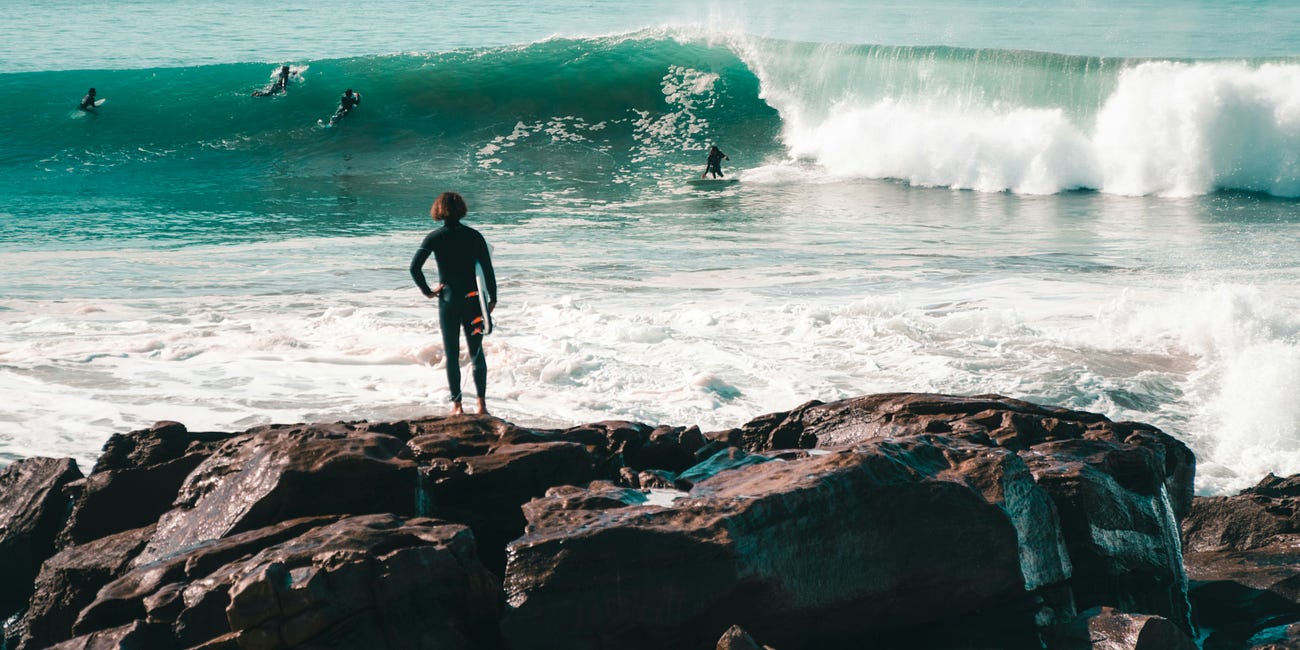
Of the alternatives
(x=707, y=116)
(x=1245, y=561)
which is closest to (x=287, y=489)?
(x=1245, y=561)

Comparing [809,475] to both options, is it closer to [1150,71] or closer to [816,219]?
[816,219]

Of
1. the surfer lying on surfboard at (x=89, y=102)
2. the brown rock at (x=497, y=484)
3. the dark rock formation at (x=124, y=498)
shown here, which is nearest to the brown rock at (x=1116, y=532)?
the brown rock at (x=497, y=484)

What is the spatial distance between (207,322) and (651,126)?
17140 millimetres

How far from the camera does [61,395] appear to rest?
7.98 m

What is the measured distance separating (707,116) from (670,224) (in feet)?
34.1

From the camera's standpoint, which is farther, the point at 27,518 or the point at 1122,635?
the point at 27,518

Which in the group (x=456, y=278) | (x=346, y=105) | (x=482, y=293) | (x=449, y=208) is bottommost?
(x=346, y=105)

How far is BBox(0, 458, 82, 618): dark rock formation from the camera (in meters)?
4.81

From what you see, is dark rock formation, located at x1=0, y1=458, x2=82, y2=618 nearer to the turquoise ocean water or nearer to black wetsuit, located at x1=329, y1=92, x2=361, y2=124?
the turquoise ocean water

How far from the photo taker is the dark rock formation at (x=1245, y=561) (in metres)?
4.98

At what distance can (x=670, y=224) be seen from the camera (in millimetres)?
17312

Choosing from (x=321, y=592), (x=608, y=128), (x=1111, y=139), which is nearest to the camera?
(x=321, y=592)

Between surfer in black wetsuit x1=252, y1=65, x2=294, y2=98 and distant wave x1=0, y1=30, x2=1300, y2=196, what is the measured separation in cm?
33

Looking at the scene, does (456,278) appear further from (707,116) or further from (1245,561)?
(707,116)
